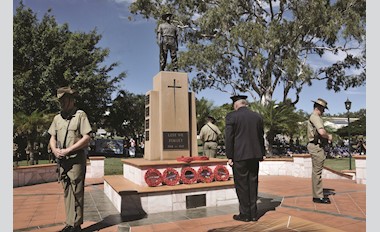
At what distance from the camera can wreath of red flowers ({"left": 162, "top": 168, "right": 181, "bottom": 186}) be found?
6055mm

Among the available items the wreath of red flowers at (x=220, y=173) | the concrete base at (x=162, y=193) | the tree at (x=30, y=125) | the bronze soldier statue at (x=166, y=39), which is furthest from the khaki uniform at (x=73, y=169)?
the tree at (x=30, y=125)

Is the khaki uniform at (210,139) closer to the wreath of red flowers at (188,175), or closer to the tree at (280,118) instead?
the wreath of red flowers at (188,175)

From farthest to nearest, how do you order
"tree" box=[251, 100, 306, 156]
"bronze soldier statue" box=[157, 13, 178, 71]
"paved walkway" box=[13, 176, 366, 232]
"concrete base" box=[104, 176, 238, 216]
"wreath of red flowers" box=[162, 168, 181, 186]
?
"tree" box=[251, 100, 306, 156] → "bronze soldier statue" box=[157, 13, 178, 71] → "wreath of red flowers" box=[162, 168, 181, 186] → "concrete base" box=[104, 176, 238, 216] → "paved walkway" box=[13, 176, 366, 232]

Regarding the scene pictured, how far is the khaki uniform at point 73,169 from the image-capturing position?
14.1 ft

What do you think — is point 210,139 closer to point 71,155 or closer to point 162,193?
point 162,193

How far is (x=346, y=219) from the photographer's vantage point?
487cm

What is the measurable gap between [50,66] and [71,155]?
2060 centimetres

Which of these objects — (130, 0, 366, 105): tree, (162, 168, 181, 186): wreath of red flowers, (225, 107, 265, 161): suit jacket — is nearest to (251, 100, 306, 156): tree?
(130, 0, 366, 105): tree

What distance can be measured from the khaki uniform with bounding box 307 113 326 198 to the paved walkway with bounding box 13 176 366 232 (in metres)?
0.35

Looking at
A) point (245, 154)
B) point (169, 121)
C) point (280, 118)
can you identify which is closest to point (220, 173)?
point (169, 121)

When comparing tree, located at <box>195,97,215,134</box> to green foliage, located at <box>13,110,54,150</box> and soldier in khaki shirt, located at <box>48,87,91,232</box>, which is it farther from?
soldier in khaki shirt, located at <box>48,87,91,232</box>

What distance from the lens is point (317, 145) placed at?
250 inches

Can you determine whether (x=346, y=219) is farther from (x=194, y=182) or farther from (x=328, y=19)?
(x=328, y=19)

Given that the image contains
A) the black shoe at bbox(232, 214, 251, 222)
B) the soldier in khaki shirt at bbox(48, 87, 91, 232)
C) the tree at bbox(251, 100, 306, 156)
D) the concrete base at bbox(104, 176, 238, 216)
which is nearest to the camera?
the soldier in khaki shirt at bbox(48, 87, 91, 232)
